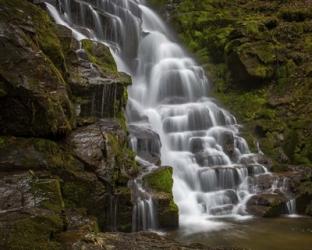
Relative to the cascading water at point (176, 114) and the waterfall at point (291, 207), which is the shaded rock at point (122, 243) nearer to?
the cascading water at point (176, 114)

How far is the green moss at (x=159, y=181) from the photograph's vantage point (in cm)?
1198

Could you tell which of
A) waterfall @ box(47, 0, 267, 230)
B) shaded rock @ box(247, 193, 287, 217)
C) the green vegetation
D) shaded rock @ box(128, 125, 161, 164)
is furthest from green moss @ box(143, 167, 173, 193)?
the green vegetation

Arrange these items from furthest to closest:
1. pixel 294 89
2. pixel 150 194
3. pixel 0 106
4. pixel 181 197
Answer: pixel 294 89
pixel 181 197
pixel 150 194
pixel 0 106

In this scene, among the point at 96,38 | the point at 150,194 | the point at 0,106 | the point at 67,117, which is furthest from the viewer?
the point at 96,38

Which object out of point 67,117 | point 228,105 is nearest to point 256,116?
point 228,105

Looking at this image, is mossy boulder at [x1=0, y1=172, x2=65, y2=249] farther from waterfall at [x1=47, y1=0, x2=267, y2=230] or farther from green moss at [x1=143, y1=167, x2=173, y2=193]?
green moss at [x1=143, y1=167, x2=173, y2=193]

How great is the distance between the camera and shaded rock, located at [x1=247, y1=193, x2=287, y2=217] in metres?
13.4

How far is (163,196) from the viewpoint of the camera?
11688 millimetres

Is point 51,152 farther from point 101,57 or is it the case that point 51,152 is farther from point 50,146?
point 101,57

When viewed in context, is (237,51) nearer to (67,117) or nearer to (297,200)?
(297,200)

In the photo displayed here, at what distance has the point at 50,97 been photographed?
951 cm

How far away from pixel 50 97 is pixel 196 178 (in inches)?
256

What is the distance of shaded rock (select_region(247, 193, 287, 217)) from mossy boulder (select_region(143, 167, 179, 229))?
2.94m

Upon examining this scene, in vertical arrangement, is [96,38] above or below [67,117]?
above
